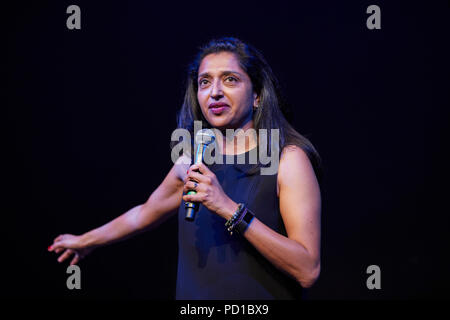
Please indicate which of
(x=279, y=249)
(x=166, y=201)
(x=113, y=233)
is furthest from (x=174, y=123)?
(x=279, y=249)

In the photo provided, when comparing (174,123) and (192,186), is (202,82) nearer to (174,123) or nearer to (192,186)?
(192,186)

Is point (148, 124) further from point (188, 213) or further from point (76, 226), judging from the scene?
point (188, 213)

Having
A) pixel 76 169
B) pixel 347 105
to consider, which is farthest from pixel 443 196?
pixel 76 169

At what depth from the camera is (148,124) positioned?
244 cm

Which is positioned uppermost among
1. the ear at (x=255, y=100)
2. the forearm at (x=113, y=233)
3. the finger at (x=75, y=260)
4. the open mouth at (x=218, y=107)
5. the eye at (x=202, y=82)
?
the eye at (x=202, y=82)

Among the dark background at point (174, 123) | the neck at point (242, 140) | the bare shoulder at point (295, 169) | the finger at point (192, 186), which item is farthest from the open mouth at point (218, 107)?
the dark background at point (174, 123)

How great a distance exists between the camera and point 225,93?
60.4 inches

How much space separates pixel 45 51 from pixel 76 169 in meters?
0.73

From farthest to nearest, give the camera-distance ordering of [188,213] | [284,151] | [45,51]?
[45,51], [284,151], [188,213]

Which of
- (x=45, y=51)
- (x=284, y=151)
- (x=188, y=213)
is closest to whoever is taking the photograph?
(x=188, y=213)

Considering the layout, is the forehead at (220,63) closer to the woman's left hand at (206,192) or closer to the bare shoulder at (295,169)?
the bare shoulder at (295,169)

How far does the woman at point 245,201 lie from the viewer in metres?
1.26

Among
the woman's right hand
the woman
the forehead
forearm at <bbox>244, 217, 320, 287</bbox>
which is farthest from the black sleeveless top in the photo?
the woman's right hand

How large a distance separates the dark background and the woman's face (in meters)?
0.75
